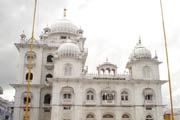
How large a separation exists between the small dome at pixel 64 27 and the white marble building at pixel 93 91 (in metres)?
8.94

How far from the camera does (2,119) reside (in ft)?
225

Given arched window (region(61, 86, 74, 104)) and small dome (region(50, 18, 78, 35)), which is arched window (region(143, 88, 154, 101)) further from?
small dome (region(50, 18, 78, 35))

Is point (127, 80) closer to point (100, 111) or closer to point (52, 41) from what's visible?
point (100, 111)

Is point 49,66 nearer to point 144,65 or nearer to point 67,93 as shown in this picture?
point 67,93

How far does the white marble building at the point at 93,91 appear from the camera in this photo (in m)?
44.6

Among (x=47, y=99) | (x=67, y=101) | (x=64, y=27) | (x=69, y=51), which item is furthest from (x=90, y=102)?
(x=64, y=27)

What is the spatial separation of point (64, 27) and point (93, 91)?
16.6 m

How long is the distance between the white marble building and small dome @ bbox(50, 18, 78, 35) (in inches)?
352

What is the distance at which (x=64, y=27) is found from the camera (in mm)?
55906

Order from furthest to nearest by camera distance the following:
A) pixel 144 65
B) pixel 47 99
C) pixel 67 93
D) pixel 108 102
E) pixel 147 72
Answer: pixel 47 99 → pixel 144 65 → pixel 147 72 → pixel 108 102 → pixel 67 93

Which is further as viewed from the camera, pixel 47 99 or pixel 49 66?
pixel 49 66

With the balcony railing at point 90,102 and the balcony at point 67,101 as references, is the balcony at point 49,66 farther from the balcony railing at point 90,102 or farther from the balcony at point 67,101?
the balcony railing at point 90,102

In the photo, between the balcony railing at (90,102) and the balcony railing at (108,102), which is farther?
the balcony railing at (108,102)

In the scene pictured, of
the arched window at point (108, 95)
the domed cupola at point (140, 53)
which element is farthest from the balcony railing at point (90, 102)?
the domed cupola at point (140, 53)
